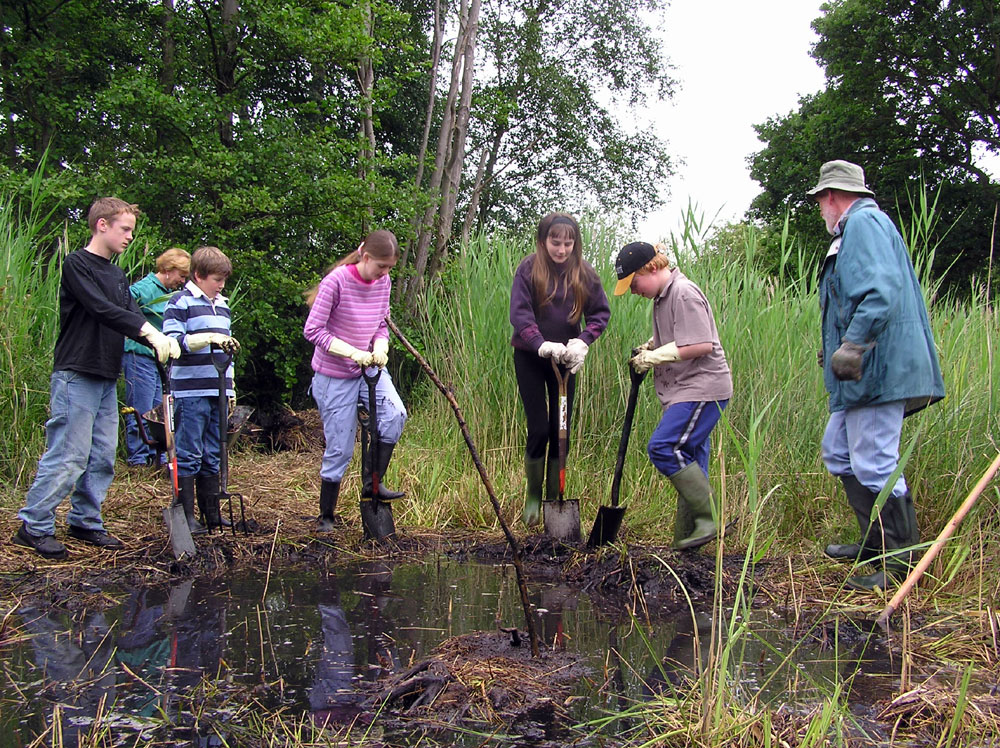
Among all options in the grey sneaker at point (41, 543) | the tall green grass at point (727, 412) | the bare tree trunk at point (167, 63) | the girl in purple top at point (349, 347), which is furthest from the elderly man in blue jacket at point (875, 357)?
the bare tree trunk at point (167, 63)

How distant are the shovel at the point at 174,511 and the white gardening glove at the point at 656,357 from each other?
94.1 inches

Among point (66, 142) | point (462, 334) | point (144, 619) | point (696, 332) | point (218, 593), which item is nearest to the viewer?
point (144, 619)

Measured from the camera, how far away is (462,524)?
17.7 feet

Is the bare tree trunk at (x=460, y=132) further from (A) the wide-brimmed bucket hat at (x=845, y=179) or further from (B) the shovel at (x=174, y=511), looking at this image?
(A) the wide-brimmed bucket hat at (x=845, y=179)

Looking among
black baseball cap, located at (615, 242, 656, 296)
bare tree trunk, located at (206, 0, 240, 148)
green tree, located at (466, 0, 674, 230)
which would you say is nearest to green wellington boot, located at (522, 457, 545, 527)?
black baseball cap, located at (615, 242, 656, 296)

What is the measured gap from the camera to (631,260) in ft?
14.1

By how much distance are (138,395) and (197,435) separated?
1820 mm

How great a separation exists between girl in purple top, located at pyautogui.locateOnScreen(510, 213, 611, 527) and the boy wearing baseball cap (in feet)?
1.96

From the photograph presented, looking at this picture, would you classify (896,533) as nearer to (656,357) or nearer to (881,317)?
(881,317)

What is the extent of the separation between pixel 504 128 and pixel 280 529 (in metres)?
13.3

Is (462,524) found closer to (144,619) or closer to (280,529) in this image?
(280,529)

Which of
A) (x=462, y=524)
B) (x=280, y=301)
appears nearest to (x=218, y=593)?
(x=462, y=524)

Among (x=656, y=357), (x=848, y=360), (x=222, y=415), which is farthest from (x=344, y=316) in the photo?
(x=848, y=360)

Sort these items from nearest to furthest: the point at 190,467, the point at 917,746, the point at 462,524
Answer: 1. the point at 917,746
2. the point at 190,467
3. the point at 462,524
